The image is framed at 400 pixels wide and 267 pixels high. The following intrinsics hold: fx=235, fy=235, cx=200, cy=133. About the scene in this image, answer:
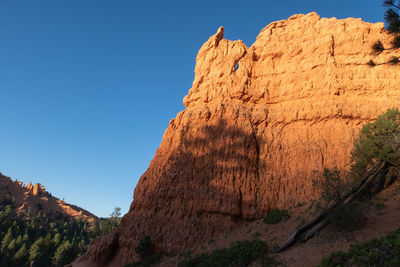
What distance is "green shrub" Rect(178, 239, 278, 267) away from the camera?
12.3 metres

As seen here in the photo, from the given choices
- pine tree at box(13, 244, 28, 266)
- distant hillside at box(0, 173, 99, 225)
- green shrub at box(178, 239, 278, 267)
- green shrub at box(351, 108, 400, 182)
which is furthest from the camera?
distant hillside at box(0, 173, 99, 225)

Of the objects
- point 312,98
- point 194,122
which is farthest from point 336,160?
point 194,122

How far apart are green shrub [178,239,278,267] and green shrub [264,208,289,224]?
3.24 meters

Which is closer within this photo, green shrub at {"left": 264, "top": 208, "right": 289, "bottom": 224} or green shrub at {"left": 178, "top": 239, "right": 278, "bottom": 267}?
green shrub at {"left": 178, "top": 239, "right": 278, "bottom": 267}

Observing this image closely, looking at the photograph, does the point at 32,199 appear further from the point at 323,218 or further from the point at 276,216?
the point at 323,218

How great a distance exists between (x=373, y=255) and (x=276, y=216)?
8944 millimetres

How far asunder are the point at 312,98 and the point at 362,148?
866 cm

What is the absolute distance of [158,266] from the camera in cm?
1695

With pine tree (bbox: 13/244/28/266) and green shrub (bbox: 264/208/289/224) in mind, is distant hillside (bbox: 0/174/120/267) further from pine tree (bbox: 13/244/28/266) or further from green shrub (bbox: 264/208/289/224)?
green shrub (bbox: 264/208/289/224)

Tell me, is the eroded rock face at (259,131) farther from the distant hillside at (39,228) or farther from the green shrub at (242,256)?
the distant hillside at (39,228)

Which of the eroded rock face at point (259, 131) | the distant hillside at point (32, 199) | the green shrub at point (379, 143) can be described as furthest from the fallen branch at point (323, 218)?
the distant hillside at point (32, 199)

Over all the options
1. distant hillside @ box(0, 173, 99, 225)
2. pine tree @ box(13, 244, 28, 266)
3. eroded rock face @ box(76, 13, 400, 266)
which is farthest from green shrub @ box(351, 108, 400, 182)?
distant hillside @ box(0, 173, 99, 225)

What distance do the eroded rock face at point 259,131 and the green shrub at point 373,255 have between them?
9606mm

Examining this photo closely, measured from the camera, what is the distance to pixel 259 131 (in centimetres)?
2234
